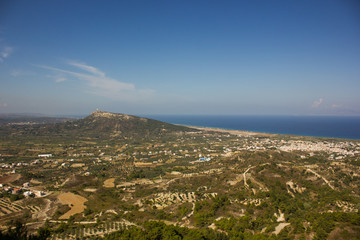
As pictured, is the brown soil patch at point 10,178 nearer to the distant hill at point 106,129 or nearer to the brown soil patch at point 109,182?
the brown soil patch at point 109,182

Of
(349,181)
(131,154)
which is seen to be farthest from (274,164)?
(131,154)

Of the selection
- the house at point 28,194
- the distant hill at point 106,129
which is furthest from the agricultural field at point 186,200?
the distant hill at point 106,129

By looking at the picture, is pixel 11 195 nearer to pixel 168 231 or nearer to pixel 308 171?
pixel 168 231

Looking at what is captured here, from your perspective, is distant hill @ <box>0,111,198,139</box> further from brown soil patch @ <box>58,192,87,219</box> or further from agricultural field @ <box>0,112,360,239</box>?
brown soil patch @ <box>58,192,87,219</box>

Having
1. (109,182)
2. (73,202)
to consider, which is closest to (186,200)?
(73,202)

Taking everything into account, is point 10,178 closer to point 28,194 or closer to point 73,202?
point 28,194

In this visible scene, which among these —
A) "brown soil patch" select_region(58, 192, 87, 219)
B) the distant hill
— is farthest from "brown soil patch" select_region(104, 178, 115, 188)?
the distant hill
